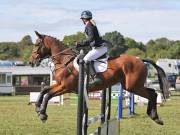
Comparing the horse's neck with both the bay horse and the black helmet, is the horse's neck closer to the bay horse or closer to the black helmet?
the bay horse

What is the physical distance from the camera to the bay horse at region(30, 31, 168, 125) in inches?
463

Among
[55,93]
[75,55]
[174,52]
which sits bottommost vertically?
[55,93]

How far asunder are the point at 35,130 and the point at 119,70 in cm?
424

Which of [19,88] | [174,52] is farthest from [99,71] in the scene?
[174,52]

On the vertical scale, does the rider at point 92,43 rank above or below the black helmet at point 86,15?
below

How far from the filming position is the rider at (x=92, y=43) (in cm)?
1116

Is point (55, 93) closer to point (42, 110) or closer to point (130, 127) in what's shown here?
point (42, 110)

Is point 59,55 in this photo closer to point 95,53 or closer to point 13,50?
point 95,53

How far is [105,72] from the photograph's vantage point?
39.2 feet

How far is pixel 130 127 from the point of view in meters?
16.7

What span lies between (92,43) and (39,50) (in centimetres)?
129

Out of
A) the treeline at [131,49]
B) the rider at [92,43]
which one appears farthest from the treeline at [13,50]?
the rider at [92,43]

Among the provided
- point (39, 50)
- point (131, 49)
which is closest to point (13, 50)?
point (131, 49)

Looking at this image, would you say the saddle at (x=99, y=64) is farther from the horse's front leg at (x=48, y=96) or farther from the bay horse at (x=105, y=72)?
the horse's front leg at (x=48, y=96)
